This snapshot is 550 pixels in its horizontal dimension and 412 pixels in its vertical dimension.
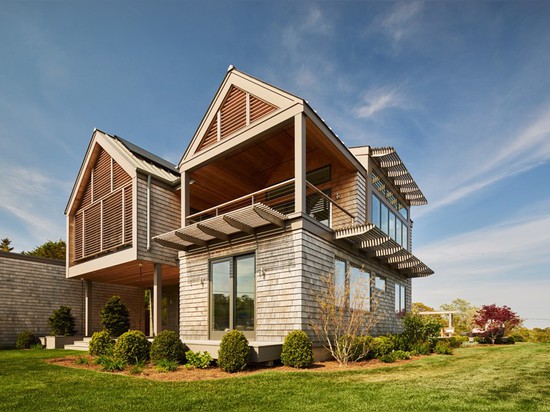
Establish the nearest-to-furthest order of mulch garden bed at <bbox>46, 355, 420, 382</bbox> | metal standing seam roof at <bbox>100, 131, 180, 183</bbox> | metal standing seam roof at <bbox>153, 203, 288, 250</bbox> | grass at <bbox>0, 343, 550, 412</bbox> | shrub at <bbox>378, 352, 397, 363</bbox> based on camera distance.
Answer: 1. grass at <bbox>0, 343, 550, 412</bbox>
2. mulch garden bed at <bbox>46, 355, 420, 382</bbox>
3. metal standing seam roof at <bbox>153, 203, 288, 250</bbox>
4. shrub at <bbox>378, 352, 397, 363</bbox>
5. metal standing seam roof at <bbox>100, 131, 180, 183</bbox>

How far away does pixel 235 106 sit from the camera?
13.0m

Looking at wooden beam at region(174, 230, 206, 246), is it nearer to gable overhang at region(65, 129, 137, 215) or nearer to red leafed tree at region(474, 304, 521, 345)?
gable overhang at region(65, 129, 137, 215)

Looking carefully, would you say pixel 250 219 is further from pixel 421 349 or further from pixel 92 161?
pixel 92 161

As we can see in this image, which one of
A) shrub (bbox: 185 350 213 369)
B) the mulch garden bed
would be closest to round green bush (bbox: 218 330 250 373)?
the mulch garden bed

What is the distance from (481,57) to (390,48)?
10.3ft

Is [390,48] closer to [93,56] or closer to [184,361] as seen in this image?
[93,56]

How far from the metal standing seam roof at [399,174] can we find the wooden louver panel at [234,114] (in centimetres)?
517

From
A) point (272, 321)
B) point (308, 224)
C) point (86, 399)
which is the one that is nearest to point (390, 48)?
point (308, 224)

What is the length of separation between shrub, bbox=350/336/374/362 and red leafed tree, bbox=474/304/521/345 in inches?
448

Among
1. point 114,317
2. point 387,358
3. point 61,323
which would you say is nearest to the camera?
point 387,358

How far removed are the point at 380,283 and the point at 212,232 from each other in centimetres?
753

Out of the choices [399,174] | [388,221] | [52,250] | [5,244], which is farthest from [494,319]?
[5,244]

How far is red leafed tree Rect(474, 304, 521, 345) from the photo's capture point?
1920 cm

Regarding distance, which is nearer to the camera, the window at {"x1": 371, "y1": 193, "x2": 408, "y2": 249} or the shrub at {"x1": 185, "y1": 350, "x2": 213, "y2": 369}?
the shrub at {"x1": 185, "y1": 350, "x2": 213, "y2": 369}
